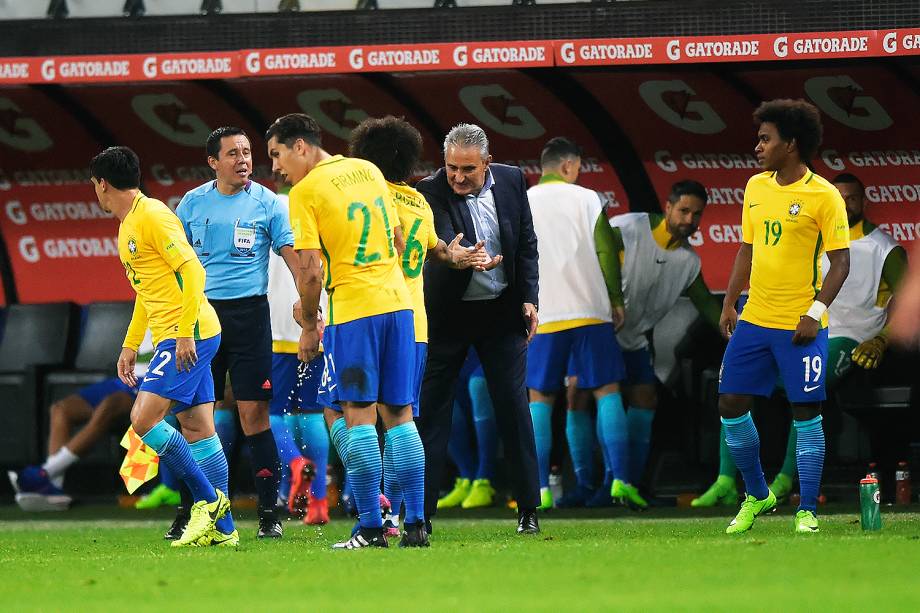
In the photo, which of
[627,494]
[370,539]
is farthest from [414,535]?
[627,494]

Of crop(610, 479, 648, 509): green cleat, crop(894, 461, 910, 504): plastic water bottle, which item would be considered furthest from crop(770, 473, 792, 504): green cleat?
crop(610, 479, 648, 509): green cleat

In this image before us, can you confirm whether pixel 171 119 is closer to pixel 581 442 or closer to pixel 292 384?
pixel 292 384

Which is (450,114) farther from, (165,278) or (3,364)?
(165,278)

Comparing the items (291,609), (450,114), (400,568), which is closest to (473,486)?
(450,114)

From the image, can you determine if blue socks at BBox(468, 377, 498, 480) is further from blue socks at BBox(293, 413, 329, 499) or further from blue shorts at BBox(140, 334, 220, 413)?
blue shorts at BBox(140, 334, 220, 413)

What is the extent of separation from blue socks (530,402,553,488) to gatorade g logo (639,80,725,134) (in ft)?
7.80

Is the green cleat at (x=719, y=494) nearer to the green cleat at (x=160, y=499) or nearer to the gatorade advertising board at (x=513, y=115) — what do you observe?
the gatorade advertising board at (x=513, y=115)

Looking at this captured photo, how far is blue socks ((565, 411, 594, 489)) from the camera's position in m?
11.5

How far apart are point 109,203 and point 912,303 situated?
18.0 feet

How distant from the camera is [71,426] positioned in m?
12.6

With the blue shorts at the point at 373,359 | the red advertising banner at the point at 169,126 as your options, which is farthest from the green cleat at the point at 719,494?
the red advertising banner at the point at 169,126

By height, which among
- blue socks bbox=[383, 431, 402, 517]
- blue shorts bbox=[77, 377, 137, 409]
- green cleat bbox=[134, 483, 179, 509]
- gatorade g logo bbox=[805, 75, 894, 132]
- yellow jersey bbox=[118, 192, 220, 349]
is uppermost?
gatorade g logo bbox=[805, 75, 894, 132]

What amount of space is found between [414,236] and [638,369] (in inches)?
152

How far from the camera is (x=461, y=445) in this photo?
11961mm
